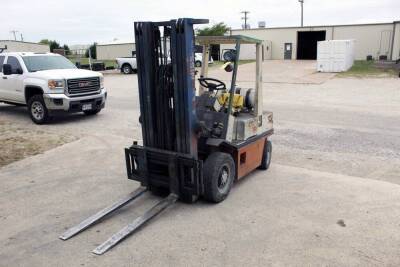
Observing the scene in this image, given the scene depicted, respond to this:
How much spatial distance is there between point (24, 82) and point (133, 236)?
8.60m

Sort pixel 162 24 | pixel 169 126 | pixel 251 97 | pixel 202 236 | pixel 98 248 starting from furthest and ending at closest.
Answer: pixel 251 97
pixel 169 126
pixel 162 24
pixel 202 236
pixel 98 248

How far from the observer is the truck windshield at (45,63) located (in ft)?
37.5

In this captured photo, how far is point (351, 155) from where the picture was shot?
24.4 feet

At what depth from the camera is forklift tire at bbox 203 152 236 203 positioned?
195 inches

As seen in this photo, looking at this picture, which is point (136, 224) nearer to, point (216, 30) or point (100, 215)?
point (100, 215)

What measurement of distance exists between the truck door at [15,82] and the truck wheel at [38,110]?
2.08 feet

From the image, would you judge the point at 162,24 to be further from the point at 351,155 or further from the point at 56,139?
the point at 56,139

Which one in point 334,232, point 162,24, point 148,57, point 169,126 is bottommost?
point 334,232

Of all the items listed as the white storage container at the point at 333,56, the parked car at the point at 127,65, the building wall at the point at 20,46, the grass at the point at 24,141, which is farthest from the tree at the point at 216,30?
the grass at the point at 24,141

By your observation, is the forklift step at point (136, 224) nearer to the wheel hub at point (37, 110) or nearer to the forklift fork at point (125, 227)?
the forklift fork at point (125, 227)

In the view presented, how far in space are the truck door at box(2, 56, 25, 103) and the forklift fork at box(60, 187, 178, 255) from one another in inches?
311

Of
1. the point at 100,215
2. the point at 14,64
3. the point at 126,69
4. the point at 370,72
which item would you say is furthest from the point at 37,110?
the point at 370,72

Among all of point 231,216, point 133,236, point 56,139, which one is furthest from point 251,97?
point 56,139

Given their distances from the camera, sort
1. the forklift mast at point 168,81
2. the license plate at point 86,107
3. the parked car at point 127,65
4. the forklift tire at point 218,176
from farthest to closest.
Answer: the parked car at point 127,65 < the license plate at point 86,107 < the forklift tire at point 218,176 < the forklift mast at point 168,81
